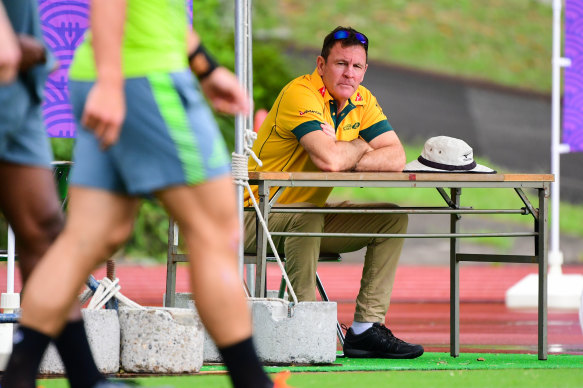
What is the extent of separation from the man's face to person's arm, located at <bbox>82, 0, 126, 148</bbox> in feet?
10.5

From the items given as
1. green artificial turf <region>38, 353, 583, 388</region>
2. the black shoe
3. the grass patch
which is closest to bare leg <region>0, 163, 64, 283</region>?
green artificial turf <region>38, 353, 583, 388</region>

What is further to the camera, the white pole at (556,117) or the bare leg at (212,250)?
the white pole at (556,117)

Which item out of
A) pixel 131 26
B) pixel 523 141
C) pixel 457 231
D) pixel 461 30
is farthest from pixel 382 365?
pixel 461 30

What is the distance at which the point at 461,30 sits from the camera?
77.3ft

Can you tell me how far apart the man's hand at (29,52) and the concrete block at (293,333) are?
7.12 feet

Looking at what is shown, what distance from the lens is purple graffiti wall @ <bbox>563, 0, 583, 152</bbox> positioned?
8898 mm

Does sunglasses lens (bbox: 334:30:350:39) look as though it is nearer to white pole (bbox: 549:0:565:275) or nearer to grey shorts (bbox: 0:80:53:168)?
grey shorts (bbox: 0:80:53:168)

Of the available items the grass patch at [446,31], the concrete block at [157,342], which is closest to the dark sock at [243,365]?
the concrete block at [157,342]

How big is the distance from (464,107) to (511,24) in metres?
3.07

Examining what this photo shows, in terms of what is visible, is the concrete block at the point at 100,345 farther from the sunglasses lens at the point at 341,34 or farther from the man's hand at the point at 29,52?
the sunglasses lens at the point at 341,34

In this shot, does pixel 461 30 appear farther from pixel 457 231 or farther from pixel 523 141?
pixel 457 231

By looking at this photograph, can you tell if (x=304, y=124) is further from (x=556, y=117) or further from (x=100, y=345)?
(x=556, y=117)

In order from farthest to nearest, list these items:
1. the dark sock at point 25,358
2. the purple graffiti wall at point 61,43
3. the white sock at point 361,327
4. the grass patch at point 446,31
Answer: the grass patch at point 446,31 → the white sock at point 361,327 → the purple graffiti wall at point 61,43 → the dark sock at point 25,358

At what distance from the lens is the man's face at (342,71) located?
5.84 metres
